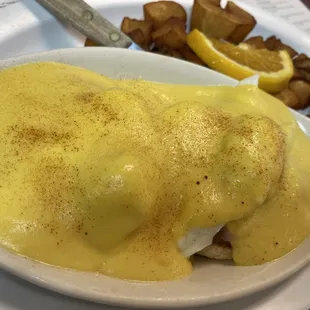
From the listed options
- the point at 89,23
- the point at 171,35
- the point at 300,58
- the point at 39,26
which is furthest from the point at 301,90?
the point at 39,26

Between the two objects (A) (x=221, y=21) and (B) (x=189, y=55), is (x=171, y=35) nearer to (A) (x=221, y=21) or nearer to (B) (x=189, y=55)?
(B) (x=189, y=55)

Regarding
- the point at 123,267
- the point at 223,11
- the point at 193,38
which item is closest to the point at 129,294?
the point at 123,267

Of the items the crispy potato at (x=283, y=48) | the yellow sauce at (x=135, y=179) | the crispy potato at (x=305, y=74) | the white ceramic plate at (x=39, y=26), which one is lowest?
the white ceramic plate at (x=39, y=26)

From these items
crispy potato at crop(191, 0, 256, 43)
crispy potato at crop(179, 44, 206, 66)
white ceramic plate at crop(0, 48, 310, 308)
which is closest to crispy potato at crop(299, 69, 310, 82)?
crispy potato at crop(191, 0, 256, 43)

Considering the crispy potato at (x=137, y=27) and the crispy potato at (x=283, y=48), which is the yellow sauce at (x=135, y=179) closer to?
the crispy potato at (x=137, y=27)

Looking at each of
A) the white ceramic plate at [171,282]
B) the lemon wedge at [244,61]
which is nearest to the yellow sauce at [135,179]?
the white ceramic plate at [171,282]
